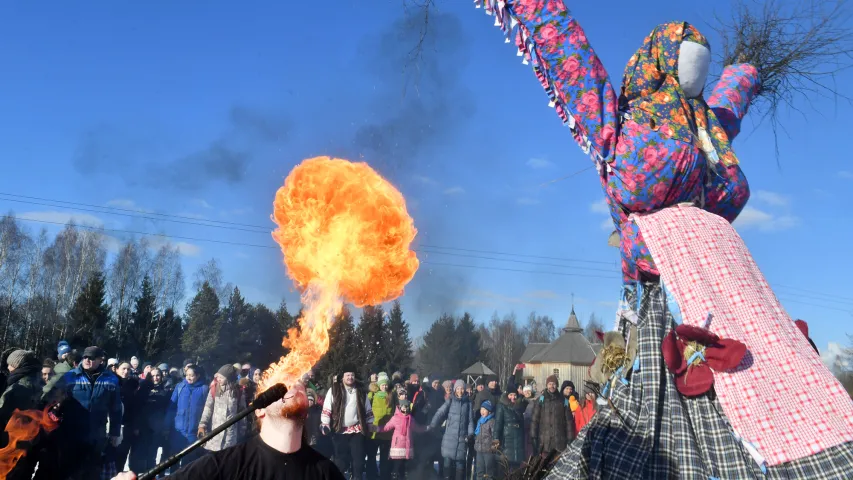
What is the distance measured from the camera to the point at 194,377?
11.6 meters

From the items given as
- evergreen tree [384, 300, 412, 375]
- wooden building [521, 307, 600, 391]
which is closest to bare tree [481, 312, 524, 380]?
wooden building [521, 307, 600, 391]

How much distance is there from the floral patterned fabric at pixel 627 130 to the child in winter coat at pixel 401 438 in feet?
31.2

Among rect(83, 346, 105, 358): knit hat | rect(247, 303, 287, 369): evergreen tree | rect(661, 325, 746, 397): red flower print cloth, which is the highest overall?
rect(247, 303, 287, 369): evergreen tree

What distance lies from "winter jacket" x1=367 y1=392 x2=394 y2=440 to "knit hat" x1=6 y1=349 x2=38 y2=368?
587cm

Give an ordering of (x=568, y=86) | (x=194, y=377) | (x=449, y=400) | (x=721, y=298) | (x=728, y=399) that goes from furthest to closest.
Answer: (x=449, y=400)
(x=194, y=377)
(x=568, y=86)
(x=721, y=298)
(x=728, y=399)

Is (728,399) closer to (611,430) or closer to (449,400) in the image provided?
(611,430)

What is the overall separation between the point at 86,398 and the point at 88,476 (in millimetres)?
1025

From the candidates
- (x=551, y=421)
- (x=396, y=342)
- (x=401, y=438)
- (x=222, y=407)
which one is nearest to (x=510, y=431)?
(x=551, y=421)

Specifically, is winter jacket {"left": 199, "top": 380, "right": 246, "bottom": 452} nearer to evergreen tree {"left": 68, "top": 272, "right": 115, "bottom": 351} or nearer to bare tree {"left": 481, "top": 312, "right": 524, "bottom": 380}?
evergreen tree {"left": 68, "top": 272, "right": 115, "bottom": 351}

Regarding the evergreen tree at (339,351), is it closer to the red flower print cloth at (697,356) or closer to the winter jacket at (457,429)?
the winter jacket at (457,429)

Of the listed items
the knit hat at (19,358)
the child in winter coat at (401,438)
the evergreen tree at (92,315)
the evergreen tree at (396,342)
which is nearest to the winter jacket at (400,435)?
the child in winter coat at (401,438)

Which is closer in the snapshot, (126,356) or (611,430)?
(611,430)

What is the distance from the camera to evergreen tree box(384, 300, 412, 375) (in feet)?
92.3

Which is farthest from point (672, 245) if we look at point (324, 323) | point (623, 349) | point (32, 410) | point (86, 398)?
point (86, 398)
